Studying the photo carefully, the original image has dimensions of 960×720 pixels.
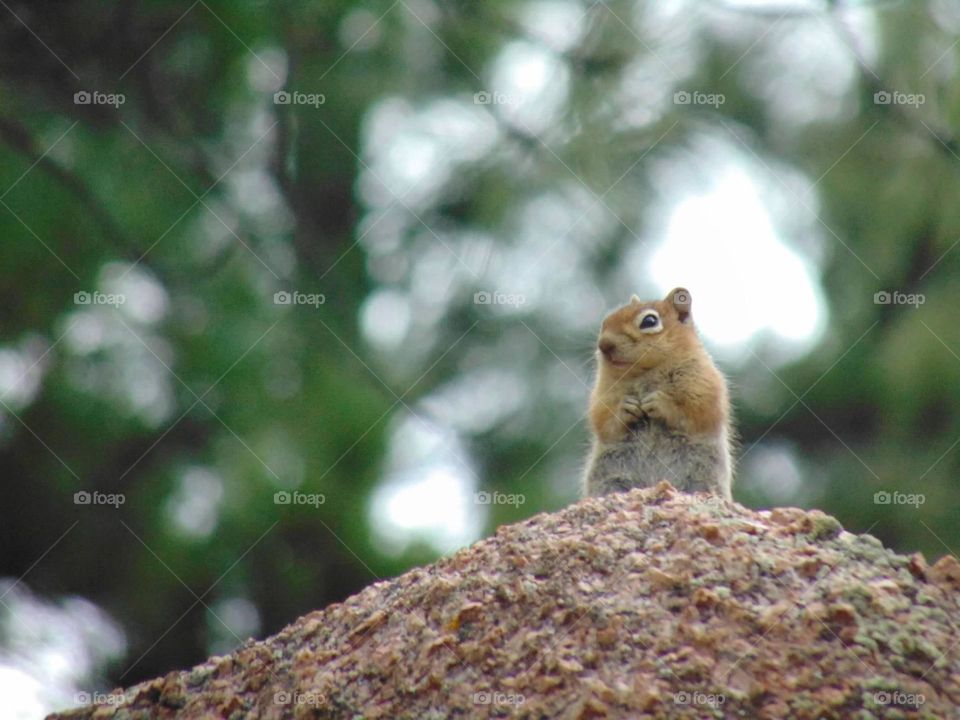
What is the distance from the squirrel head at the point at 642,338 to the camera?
5.83 m

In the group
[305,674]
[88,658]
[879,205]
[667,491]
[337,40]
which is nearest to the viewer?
[305,674]

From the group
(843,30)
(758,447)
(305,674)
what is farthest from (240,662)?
(843,30)

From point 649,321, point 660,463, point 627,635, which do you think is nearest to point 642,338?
point 649,321

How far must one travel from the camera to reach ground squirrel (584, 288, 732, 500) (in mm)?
5508

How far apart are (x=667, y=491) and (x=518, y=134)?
4231 millimetres

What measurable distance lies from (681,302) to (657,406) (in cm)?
65

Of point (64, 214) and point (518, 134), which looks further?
point (518, 134)

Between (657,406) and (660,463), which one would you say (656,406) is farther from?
(660,463)

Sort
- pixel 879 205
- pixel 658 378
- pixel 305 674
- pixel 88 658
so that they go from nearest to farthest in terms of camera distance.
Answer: pixel 305 674 < pixel 658 378 < pixel 88 658 < pixel 879 205

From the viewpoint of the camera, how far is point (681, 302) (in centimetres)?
604

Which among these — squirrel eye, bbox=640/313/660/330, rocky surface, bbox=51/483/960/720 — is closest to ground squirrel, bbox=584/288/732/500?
squirrel eye, bbox=640/313/660/330

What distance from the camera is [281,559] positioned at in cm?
667

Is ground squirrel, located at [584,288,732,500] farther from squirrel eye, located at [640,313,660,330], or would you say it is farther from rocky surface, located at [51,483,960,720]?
rocky surface, located at [51,483,960,720]

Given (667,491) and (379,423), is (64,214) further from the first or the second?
(667,491)
